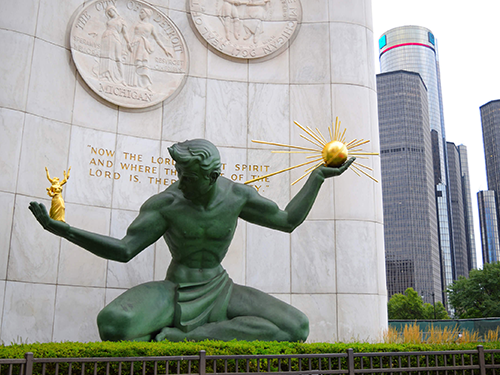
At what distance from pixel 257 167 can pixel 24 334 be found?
15.9 feet

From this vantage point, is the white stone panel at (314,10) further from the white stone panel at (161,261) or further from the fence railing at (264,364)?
the fence railing at (264,364)

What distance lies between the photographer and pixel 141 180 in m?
9.44

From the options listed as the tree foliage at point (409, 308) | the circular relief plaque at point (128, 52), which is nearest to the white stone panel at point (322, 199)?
the circular relief plaque at point (128, 52)

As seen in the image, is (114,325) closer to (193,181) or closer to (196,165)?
(193,181)

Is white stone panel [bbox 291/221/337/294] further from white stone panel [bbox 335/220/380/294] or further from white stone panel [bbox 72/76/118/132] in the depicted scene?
white stone panel [bbox 72/76/118/132]

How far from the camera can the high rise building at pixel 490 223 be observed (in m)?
114

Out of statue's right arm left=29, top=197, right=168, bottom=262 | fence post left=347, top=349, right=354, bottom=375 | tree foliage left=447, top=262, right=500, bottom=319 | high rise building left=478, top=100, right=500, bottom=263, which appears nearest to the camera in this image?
fence post left=347, top=349, right=354, bottom=375

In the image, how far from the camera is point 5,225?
320 inches

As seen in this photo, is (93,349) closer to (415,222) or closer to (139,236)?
(139,236)

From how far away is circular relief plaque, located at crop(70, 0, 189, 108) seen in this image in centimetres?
945

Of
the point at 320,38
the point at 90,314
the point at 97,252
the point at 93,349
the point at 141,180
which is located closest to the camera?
the point at 93,349

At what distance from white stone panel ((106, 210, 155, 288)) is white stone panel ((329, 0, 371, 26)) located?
18.9ft

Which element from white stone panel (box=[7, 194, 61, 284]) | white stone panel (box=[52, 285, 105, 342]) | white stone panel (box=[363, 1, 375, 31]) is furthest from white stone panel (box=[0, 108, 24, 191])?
white stone panel (box=[363, 1, 375, 31])

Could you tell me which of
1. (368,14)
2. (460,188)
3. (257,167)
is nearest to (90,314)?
(257,167)
